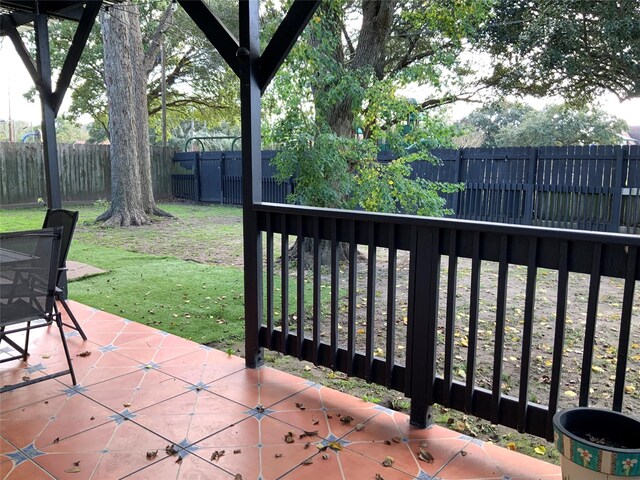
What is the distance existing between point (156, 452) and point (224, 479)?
1.24 feet

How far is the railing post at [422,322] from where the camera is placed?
2.21 metres

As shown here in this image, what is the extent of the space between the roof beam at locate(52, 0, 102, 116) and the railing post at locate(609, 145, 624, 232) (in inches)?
302

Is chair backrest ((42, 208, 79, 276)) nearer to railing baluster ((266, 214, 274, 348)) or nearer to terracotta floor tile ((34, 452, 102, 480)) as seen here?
railing baluster ((266, 214, 274, 348))

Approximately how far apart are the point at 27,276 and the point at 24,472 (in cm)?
99

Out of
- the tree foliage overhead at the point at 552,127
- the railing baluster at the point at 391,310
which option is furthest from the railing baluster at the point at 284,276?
the tree foliage overhead at the point at 552,127

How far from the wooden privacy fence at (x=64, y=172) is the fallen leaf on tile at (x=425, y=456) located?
484 inches

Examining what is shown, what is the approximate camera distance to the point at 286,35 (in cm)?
267

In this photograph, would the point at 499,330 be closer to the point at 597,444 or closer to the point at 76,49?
the point at 597,444

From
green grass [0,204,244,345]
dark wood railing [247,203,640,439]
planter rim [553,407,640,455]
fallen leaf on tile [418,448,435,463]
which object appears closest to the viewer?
planter rim [553,407,640,455]

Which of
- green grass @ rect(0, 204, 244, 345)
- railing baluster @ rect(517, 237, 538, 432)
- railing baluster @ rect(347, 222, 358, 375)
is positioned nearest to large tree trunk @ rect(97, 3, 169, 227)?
green grass @ rect(0, 204, 244, 345)

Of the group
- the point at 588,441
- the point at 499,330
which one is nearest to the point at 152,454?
the point at 499,330

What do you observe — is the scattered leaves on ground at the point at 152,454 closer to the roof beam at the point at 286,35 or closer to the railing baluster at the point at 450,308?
the railing baluster at the point at 450,308

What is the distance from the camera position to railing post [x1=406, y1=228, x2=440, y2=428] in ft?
7.26

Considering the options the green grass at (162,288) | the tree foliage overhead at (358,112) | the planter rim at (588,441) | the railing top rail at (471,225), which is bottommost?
the green grass at (162,288)
